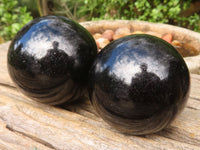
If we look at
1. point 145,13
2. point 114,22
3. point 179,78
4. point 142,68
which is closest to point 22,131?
point 142,68

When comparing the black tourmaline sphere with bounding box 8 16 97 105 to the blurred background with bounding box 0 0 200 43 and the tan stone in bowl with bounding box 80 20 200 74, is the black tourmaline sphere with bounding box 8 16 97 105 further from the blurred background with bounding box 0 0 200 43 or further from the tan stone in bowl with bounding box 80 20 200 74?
the blurred background with bounding box 0 0 200 43

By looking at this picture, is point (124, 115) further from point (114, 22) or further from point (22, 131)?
point (114, 22)

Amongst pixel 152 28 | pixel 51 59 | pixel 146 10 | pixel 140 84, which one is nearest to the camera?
pixel 140 84

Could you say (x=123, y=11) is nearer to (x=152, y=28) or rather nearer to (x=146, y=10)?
(x=146, y=10)

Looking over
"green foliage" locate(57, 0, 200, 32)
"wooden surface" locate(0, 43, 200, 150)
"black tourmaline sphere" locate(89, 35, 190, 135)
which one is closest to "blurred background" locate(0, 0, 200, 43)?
"green foliage" locate(57, 0, 200, 32)

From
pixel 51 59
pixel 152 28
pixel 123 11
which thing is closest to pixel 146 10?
pixel 123 11
